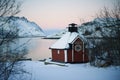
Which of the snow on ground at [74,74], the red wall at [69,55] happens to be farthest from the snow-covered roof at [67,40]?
the snow on ground at [74,74]

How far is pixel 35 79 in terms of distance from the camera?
13477 mm

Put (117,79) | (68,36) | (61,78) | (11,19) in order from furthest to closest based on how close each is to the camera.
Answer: (68,36), (61,78), (117,79), (11,19)

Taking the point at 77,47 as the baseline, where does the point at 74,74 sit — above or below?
below

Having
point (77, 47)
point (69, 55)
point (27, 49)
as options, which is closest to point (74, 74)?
point (27, 49)

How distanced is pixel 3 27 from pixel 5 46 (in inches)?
27.5

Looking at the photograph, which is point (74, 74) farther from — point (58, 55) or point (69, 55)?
point (58, 55)

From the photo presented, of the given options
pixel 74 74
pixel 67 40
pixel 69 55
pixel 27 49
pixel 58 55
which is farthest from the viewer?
pixel 67 40

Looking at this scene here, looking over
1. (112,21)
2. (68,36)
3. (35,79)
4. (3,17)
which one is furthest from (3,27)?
(68,36)

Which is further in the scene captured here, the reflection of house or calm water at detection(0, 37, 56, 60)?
the reflection of house

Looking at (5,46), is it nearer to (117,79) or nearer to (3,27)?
(3,27)

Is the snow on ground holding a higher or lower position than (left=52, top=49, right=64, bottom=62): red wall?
lower

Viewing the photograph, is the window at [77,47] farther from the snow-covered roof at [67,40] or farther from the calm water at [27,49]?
the calm water at [27,49]

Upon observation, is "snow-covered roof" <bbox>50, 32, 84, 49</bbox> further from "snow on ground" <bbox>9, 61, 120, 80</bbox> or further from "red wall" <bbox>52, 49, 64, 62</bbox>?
"snow on ground" <bbox>9, 61, 120, 80</bbox>

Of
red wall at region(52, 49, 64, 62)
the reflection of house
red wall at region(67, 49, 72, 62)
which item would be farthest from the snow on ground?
red wall at region(52, 49, 64, 62)
